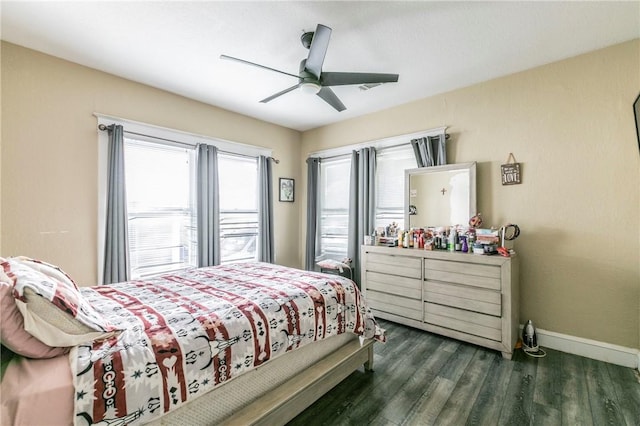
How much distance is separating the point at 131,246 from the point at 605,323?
452cm

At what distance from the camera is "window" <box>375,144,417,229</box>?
11.9ft

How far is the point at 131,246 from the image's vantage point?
297 centimetres

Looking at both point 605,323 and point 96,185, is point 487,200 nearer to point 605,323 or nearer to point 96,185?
point 605,323

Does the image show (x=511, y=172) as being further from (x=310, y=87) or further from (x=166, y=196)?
(x=166, y=196)

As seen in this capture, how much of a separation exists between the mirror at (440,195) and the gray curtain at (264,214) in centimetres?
194

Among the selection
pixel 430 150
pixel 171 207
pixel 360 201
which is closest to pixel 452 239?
pixel 430 150

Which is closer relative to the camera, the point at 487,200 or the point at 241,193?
the point at 487,200

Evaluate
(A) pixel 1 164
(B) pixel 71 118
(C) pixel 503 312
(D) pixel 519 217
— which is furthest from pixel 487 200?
(A) pixel 1 164

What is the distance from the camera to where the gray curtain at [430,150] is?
320 centimetres

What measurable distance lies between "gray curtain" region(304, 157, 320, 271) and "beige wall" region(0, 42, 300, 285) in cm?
224

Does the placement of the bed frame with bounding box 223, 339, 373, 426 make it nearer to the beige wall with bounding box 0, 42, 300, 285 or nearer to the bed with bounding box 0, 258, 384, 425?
the bed with bounding box 0, 258, 384, 425

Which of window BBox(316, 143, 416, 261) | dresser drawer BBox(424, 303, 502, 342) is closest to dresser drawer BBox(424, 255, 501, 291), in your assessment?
dresser drawer BBox(424, 303, 502, 342)

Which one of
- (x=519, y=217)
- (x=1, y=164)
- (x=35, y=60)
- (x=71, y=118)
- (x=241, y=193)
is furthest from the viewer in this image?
(x=241, y=193)

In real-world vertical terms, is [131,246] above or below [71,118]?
below
